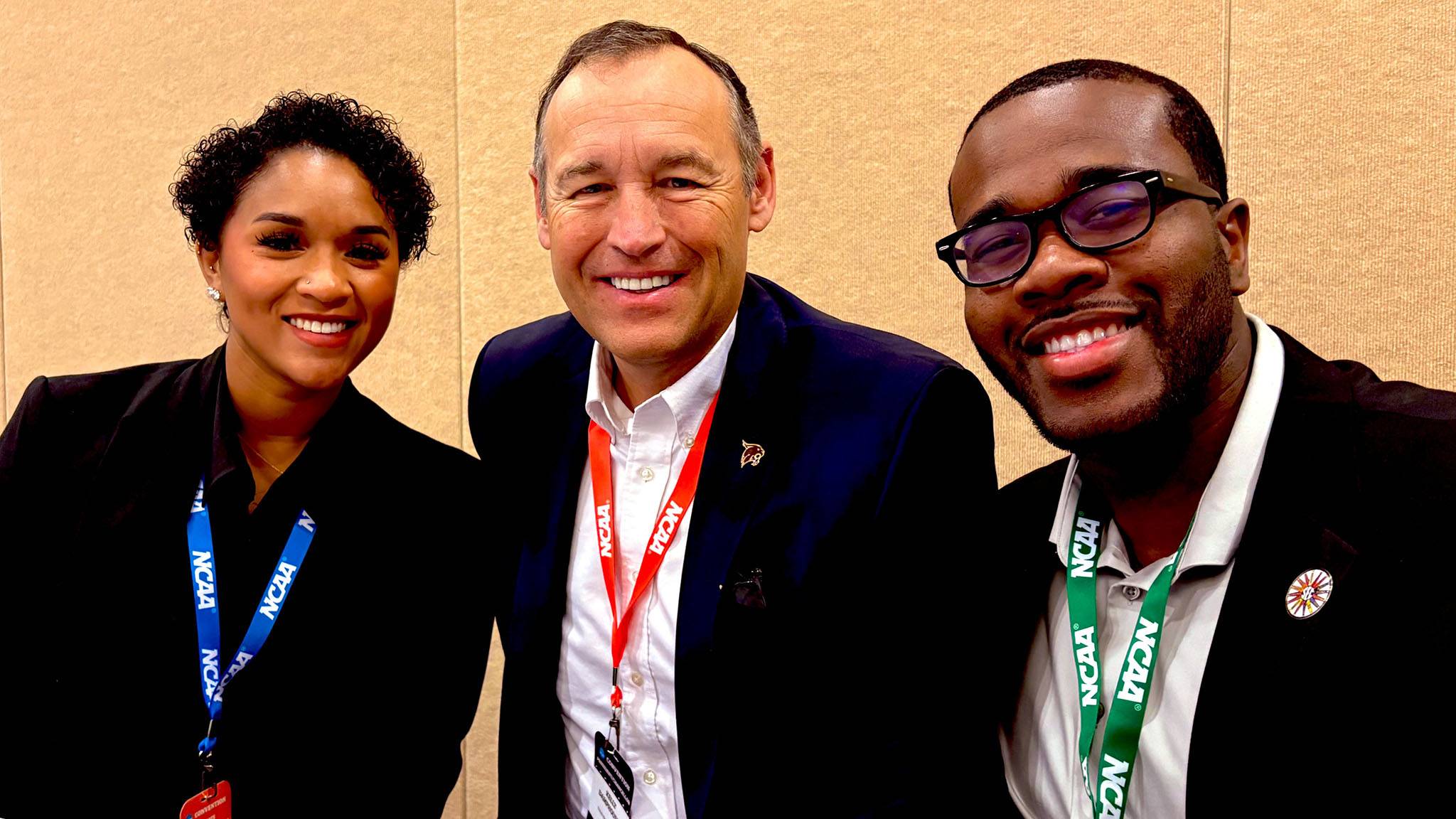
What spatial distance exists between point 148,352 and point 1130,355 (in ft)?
11.1

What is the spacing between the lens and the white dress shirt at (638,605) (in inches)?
62.3

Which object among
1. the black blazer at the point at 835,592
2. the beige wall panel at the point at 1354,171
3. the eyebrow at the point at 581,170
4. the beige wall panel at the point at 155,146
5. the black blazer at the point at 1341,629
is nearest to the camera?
the black blazer at the point at 1341,629

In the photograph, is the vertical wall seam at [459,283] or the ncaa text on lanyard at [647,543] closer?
the ncaa text on lanyard at [647,543]

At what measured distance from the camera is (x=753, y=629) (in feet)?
4.88

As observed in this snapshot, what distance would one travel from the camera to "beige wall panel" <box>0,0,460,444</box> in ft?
10.1

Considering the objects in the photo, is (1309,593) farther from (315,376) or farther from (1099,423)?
(315,376)

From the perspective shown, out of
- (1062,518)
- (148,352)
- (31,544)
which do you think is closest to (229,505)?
(31,544)

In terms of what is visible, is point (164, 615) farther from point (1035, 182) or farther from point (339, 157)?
point (1035, 182)

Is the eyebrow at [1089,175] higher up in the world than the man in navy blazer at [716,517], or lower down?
higher up

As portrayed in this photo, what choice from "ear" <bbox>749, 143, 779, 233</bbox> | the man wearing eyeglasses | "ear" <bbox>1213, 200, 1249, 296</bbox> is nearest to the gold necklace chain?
"ear" <bbox>749, 143, 779, 233</bbox>

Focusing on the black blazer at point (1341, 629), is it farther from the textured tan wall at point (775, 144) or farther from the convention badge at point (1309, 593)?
the textured tan wall at point (775, 144)

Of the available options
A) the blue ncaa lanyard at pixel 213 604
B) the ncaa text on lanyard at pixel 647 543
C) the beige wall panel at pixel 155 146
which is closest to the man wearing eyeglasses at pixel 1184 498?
the ncaa text on lanyard at pixel 647 543

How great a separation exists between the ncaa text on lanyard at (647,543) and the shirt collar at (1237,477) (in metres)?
0.71

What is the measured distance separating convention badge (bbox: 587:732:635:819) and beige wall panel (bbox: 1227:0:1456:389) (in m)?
1.75
